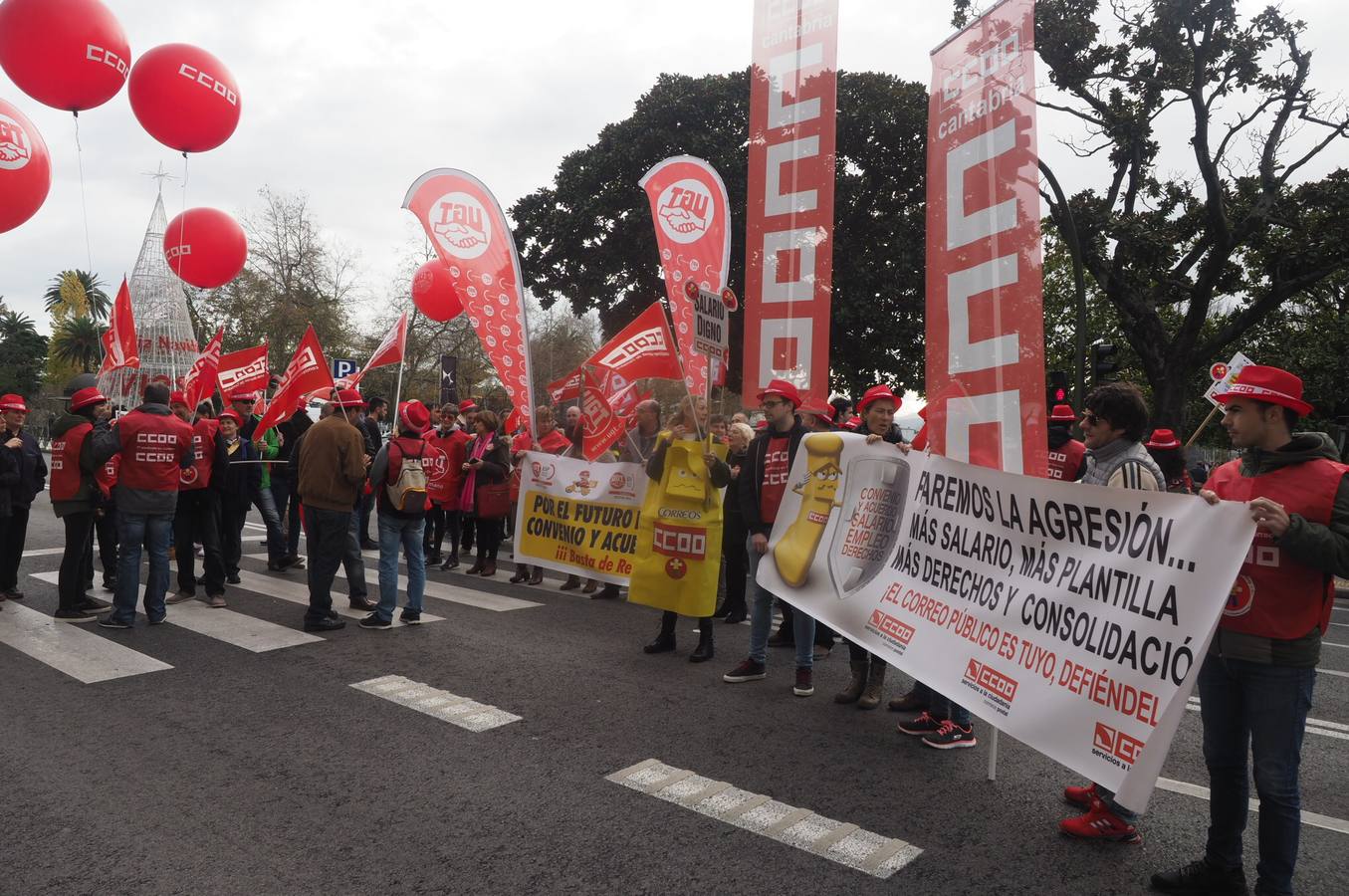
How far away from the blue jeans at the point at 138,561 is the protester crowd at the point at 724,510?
0.02m

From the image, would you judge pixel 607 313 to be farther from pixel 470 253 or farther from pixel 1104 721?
pixel 1104 721

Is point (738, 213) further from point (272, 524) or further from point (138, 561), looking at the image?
point (138, 561)

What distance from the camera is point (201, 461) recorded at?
8.09 metres

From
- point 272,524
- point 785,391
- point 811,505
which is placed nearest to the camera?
point 811,505

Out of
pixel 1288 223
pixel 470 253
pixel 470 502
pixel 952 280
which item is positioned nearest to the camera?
pixel 952 280

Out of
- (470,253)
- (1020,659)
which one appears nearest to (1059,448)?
(1020,659)

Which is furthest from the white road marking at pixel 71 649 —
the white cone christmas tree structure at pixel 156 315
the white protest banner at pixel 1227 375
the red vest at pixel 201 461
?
the white cone christmas tree structure at pixel 156 315

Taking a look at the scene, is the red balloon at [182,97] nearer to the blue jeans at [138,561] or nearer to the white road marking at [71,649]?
the blue jeans at [138,561]

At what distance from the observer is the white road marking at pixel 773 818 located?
3.41 metres

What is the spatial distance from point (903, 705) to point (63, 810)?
14.4ft

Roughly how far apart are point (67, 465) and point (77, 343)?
68491 mm

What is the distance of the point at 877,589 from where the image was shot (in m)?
4.80

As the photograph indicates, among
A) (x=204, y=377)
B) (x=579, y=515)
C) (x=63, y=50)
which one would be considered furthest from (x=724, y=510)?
(x=63, y=50)

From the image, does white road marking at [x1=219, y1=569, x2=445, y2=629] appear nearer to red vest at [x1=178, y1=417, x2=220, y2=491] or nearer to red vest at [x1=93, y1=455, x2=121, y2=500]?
red vest at [x1=178, y1=417, x2=220, y2=491]
